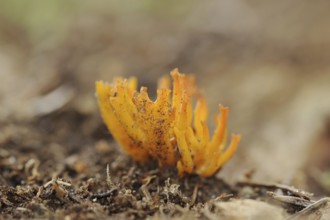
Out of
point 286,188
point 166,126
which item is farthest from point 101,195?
point 286,188

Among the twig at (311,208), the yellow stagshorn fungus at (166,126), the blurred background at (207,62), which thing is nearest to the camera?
the twig at (311,208)

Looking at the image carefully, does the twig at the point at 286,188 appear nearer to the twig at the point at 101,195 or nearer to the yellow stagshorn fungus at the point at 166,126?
the yellow stagshorn fungus at the point at 166,126

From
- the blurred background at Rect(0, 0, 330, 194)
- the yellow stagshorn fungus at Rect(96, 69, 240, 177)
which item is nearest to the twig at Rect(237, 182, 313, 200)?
the blurred background at Rect(0, 0, 330, 194)

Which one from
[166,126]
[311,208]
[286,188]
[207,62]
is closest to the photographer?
[311,208]

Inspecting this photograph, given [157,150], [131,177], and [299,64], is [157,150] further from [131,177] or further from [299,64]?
[299,64]

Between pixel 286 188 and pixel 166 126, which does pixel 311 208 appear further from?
pixel 166 126

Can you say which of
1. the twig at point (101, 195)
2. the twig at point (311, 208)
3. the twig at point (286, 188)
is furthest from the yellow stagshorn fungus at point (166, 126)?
the twig at point (311, 208)
